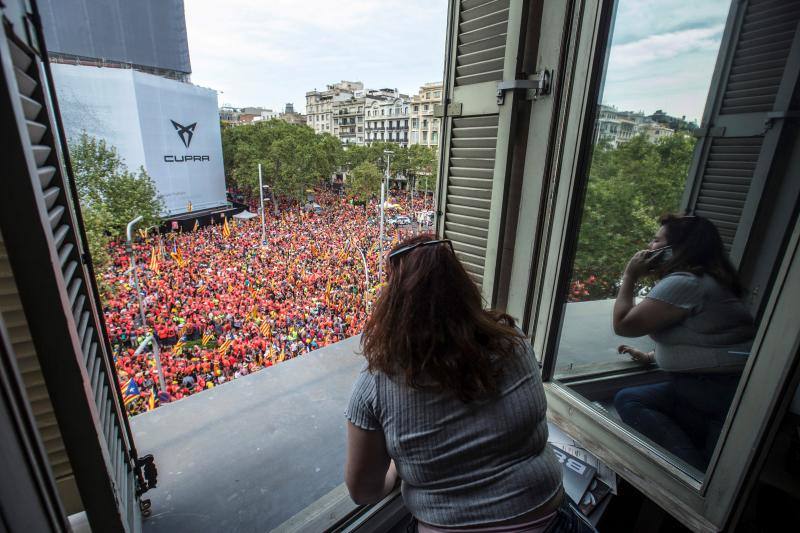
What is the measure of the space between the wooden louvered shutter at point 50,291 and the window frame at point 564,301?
1.10 metres

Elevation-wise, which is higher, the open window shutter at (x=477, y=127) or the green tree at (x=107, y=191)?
the open window shutter at (x=477, y=127)

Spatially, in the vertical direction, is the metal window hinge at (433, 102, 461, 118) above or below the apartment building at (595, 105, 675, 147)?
above

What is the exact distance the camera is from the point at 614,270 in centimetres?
113

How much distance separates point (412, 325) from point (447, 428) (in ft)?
0.58

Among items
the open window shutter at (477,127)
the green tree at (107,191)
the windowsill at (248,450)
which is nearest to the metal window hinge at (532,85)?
the open window shutter at (477,127)

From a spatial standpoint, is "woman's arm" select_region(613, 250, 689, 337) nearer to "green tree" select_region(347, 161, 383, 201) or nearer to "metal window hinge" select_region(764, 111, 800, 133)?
"metal window hinge" select_region(764, 111, 800, 133)

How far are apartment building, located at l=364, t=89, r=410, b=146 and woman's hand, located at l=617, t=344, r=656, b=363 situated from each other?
25464 mm

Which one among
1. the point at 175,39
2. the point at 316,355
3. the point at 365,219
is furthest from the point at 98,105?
the point at 316,355

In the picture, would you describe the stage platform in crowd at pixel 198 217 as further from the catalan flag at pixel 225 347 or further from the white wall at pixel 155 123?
the catalan flag at pixel 225 347

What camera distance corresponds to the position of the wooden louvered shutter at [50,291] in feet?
1.42

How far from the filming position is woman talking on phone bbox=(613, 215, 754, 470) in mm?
878

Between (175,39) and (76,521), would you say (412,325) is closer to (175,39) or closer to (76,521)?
(76,521)

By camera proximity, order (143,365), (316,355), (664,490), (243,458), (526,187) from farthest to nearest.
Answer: (143,365) < (316,355) < (243,458) < (526,187) < (664,490)

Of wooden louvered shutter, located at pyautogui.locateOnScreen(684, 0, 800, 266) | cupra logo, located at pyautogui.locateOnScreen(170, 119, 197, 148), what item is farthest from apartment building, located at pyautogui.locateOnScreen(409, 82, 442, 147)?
wooden louvered shutter, located at pyautogui.locateOnScreen(684, 0, 800, 266)
